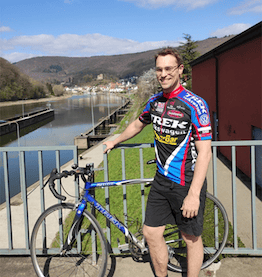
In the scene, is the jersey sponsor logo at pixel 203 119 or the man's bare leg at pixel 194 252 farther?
the man's bare leg at pixel 194 252

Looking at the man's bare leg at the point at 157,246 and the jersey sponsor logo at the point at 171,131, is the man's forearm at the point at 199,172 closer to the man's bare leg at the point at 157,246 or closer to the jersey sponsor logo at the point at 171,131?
the jersey sponsor logo at the point at 171,131

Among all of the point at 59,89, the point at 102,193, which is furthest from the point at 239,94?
the point at 59,89

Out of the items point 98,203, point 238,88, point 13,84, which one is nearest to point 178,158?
point 98,203

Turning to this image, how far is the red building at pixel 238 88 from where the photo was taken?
412 inches

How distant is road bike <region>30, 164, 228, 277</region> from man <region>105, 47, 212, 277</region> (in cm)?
38

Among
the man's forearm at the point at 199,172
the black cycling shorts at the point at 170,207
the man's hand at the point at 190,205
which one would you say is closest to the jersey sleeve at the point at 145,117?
the black cycling shorts at the point at 170,207

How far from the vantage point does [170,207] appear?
95.9 inches

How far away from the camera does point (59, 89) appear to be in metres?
198

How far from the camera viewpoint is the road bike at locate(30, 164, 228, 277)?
2652 millimetres

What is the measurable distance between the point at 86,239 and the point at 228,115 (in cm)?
1204

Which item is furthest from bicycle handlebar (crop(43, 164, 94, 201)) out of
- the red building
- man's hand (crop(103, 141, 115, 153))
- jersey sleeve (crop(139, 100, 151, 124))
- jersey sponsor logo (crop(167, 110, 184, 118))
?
the red building

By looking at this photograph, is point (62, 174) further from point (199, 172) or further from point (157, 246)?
point (199, 172)

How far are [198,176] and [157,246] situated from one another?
2.35 ft

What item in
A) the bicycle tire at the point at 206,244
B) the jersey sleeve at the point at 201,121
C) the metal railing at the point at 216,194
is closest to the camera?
the jersey sleeve at the point at 201,121
